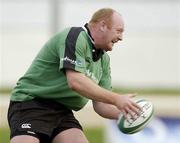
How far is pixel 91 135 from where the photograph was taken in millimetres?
19375

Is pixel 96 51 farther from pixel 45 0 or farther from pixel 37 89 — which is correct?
pixel 45 0

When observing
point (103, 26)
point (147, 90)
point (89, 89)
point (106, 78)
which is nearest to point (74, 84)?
point (89, 89)

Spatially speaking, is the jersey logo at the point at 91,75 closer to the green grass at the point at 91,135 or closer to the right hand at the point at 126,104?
the right hand at the point at 126,104

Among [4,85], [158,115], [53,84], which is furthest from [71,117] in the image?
[4,85]

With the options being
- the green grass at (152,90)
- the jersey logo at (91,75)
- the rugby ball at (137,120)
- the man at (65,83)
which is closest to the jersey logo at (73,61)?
the man at (65,83)

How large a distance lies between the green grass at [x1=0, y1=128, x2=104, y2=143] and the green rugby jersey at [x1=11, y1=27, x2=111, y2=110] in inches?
323

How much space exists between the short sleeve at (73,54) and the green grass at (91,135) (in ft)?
28.7

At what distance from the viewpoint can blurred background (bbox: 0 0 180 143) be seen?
25.8m

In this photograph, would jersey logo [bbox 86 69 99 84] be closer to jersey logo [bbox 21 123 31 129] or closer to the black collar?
the black collar

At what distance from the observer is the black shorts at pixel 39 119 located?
9734 millimetres

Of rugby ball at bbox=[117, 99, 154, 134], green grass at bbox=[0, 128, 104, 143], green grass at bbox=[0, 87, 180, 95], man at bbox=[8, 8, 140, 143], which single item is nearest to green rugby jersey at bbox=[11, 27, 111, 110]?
man at bbox=[8, 8, 140, 143]

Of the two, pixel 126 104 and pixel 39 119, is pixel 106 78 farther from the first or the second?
pixel 126 104

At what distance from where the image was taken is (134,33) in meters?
26.2

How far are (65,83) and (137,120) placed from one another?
785 millimetres
